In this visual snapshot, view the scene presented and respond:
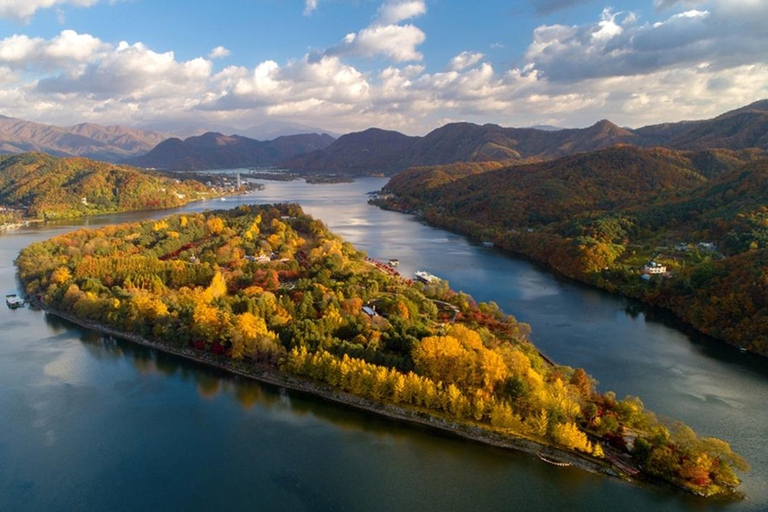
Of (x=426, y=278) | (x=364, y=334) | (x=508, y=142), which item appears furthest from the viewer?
(x=508, y=142)

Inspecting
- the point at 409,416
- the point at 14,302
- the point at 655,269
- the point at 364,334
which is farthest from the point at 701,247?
the point at 14,302

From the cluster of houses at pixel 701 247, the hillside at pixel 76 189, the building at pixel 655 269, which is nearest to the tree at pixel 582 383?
the building at pixel 655 269

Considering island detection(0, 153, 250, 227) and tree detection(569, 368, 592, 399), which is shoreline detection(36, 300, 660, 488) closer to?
tree detection(569, 368, 592, 399)

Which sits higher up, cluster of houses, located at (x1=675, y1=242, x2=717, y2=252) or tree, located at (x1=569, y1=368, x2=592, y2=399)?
cluster of houses, located at (x1=675, y1=242, x2=717, y2=252)

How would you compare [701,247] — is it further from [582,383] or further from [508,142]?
[508,142]

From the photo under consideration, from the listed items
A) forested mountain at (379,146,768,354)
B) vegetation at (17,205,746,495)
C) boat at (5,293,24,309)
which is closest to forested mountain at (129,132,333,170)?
forested mountain at (379,146,768,354)

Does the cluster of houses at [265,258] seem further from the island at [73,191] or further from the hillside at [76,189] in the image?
the hillside at [76,189]
